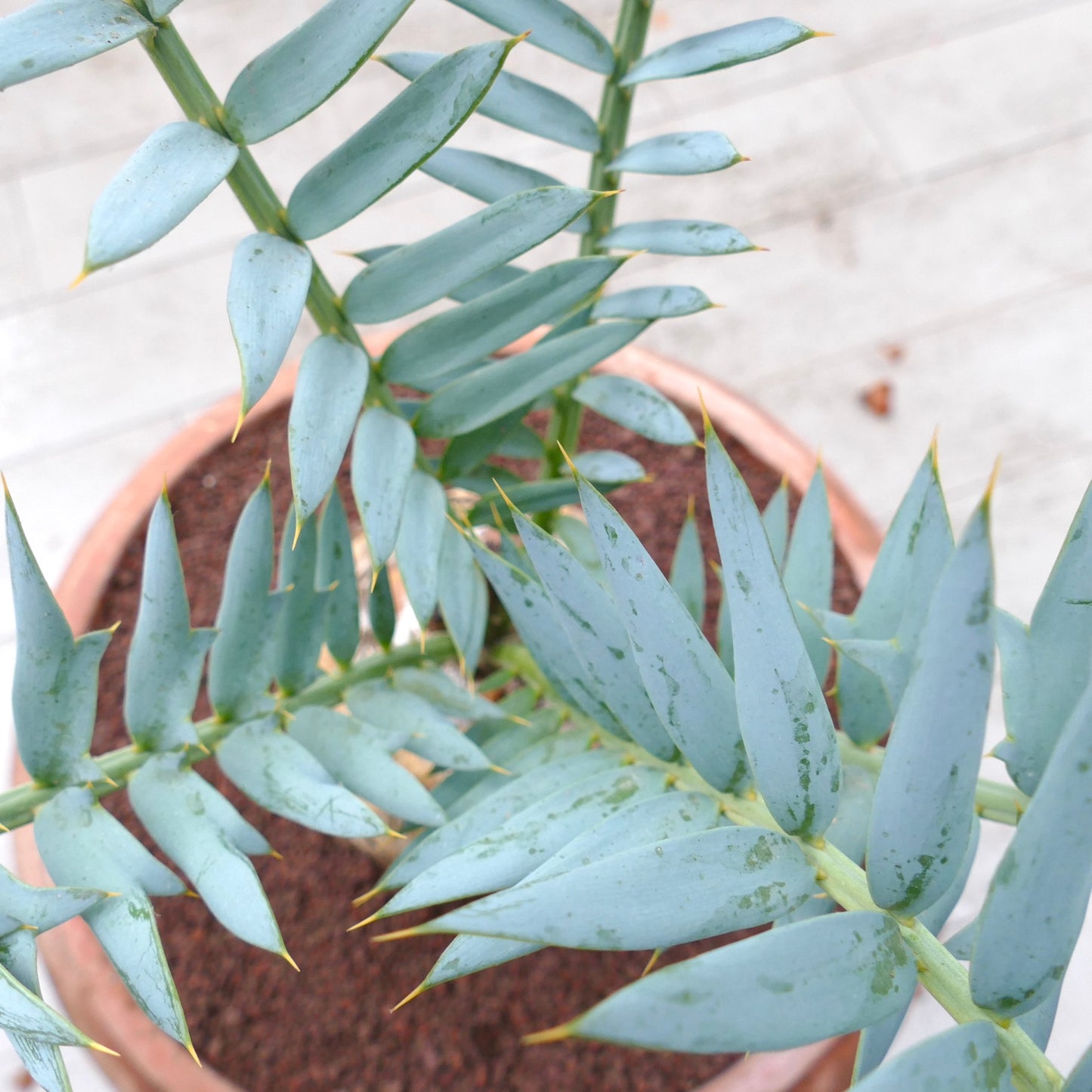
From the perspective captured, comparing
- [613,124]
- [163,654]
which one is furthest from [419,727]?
[613,124]

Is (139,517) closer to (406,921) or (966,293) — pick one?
(406,921)

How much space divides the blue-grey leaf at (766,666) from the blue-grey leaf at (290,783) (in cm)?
21

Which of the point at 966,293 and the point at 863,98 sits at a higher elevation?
the point at 863,98

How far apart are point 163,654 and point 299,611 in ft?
0.29

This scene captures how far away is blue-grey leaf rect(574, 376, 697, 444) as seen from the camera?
2.00 feet

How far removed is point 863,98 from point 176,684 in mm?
1354

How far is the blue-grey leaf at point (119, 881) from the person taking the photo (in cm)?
40

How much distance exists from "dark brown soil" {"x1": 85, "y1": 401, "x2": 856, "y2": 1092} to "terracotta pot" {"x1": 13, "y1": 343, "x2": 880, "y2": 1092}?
64 mm

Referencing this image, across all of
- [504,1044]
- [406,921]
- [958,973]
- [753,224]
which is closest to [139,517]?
[406,921]

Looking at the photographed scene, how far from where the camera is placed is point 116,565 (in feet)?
2.93

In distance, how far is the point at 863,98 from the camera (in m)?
1.45

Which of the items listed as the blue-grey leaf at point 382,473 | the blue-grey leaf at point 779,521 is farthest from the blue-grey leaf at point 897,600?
the blue-grey leaf at point 382,473

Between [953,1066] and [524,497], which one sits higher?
[524,497]

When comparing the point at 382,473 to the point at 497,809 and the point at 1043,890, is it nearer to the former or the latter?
the point at 497,809
